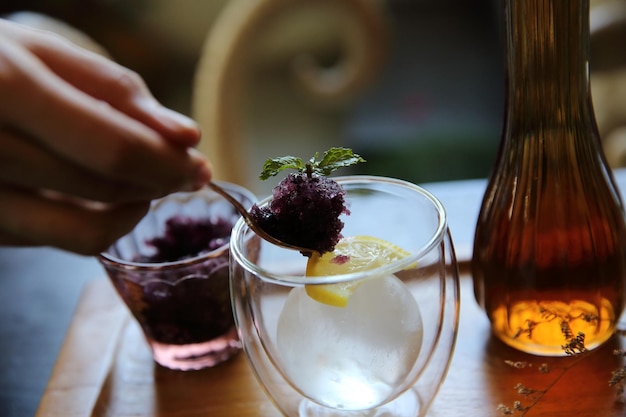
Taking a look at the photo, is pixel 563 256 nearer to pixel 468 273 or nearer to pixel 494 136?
pixel 468 273

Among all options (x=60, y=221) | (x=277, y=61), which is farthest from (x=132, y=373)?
(x=277, y=61)

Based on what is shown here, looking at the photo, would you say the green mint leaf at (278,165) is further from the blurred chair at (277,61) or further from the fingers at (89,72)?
the blurred chair at (277,61)

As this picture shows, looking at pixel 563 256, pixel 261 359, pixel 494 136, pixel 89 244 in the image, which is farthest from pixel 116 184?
pixel 494 136

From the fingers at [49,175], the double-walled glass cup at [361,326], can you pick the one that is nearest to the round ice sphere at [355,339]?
the double-walled glass cup at [361,326]

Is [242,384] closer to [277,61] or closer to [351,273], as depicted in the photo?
[351,273]

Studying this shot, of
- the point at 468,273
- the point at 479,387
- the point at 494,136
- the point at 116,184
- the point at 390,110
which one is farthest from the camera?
the point at 390,110
